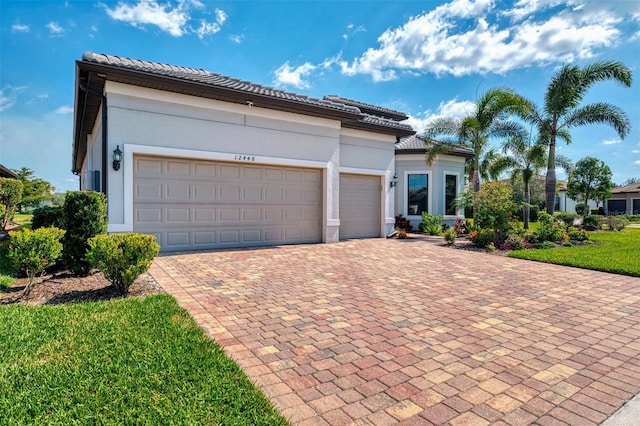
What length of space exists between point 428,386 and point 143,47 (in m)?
13.3

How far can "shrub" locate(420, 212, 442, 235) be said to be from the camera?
1556 cm

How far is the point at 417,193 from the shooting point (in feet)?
56.0

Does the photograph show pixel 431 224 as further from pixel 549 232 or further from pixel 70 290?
pixel 70 290

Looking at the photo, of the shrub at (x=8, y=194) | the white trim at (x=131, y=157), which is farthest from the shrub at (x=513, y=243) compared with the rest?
the shrub at (x=8, y=194)

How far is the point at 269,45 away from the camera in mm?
12102

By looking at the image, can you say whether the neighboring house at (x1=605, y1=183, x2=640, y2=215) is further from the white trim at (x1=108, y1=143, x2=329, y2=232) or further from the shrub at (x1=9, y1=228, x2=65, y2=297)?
the shrub at (x1=9, y1=228, x2=65, y2=297)

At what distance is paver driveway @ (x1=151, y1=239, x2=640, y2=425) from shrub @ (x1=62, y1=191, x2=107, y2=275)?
122 centimetres

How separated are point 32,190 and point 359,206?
3174 centimetres

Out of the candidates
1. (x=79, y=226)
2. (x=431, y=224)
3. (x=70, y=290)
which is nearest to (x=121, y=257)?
(x=70, y=290)

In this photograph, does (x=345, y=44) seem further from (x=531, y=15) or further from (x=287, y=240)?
(x=287, y=240)

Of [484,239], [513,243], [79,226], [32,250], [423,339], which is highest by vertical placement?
[79,226]

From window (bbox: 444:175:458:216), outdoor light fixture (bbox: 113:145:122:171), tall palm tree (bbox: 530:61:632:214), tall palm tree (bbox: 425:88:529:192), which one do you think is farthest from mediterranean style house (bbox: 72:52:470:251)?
tall palm tree (bbox: 530:61:632:214)

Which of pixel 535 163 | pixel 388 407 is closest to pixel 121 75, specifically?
pixel 388 407

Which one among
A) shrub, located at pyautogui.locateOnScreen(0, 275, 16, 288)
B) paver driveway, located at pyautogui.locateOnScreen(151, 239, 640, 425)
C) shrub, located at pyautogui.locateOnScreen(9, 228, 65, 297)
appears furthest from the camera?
shrub, located at pyautogui.locateOnScreen(0, 275, 16, 288)
